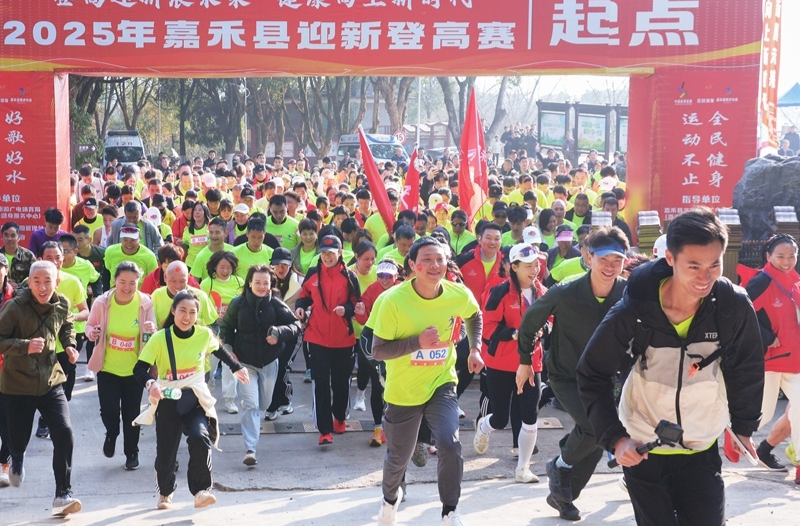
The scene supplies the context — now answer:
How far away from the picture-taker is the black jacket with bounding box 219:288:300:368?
840cm

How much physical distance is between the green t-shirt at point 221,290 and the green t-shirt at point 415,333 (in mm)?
3474

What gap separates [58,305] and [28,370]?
0.50 meters

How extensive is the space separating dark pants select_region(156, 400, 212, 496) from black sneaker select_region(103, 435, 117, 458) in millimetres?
1233

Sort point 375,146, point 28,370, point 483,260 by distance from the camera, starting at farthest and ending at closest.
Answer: point 375,146
point 483,260
point 28,370

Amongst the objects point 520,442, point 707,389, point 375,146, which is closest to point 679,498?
point 707,389

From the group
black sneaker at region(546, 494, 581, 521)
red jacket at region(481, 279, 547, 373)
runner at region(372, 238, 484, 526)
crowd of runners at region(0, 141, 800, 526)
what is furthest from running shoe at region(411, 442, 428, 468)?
black sneaker at region(546, 494, 581, 521)

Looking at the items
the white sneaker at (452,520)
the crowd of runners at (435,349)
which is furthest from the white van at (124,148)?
the white sneaker at (452,520)

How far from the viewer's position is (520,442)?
7492mm

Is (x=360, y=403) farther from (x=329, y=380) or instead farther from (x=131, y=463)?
(x=131, y=463)

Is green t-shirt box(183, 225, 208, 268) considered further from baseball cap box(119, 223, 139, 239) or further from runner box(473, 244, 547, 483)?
runner box(473, 244, 547, 483)

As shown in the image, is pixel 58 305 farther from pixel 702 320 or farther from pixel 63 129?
pixel 63 129

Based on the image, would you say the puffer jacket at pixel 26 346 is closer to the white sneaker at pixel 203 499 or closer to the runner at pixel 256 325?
the white sneaker at pixel 203 499

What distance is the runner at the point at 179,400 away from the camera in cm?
674

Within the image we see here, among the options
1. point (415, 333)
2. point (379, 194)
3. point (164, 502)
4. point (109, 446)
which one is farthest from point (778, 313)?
point (379, 194)
